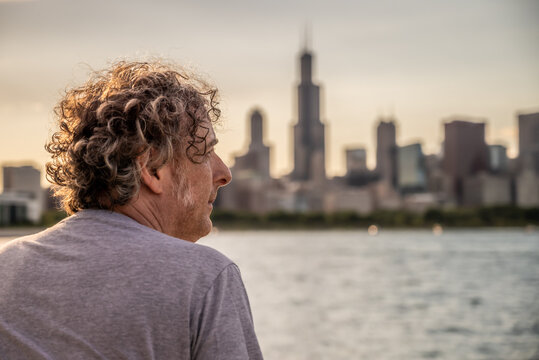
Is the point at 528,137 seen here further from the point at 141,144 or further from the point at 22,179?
the point at 141,144

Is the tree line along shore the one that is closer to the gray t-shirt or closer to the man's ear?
the man's ear

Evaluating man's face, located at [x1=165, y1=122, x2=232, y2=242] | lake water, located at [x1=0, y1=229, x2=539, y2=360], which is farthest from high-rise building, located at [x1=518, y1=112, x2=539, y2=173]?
man's face, located at [x1=165, y1=122, x2=232, y2=242]

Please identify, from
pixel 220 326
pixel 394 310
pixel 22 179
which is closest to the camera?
pixel 220 326

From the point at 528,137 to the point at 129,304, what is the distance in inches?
6809

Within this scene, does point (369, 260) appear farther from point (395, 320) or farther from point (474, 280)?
point (395, 320)

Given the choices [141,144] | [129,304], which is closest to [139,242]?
[129,304]

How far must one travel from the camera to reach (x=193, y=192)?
1620 mm

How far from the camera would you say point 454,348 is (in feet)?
56.5

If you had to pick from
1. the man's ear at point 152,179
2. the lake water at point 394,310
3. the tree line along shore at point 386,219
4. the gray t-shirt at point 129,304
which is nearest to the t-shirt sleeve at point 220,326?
the gray t-shirt at point 129,304

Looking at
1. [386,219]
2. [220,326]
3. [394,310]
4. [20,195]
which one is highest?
[220,326]

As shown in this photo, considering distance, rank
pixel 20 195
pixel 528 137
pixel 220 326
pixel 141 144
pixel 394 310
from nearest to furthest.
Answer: pixel 220 326
pixel 141 144
pixel 394 310
pixel 20 195
pixel 528 137

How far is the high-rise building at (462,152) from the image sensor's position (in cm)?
15338

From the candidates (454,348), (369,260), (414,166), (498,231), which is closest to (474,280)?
(369,260)

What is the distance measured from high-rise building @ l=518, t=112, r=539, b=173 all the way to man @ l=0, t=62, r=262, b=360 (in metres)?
170
